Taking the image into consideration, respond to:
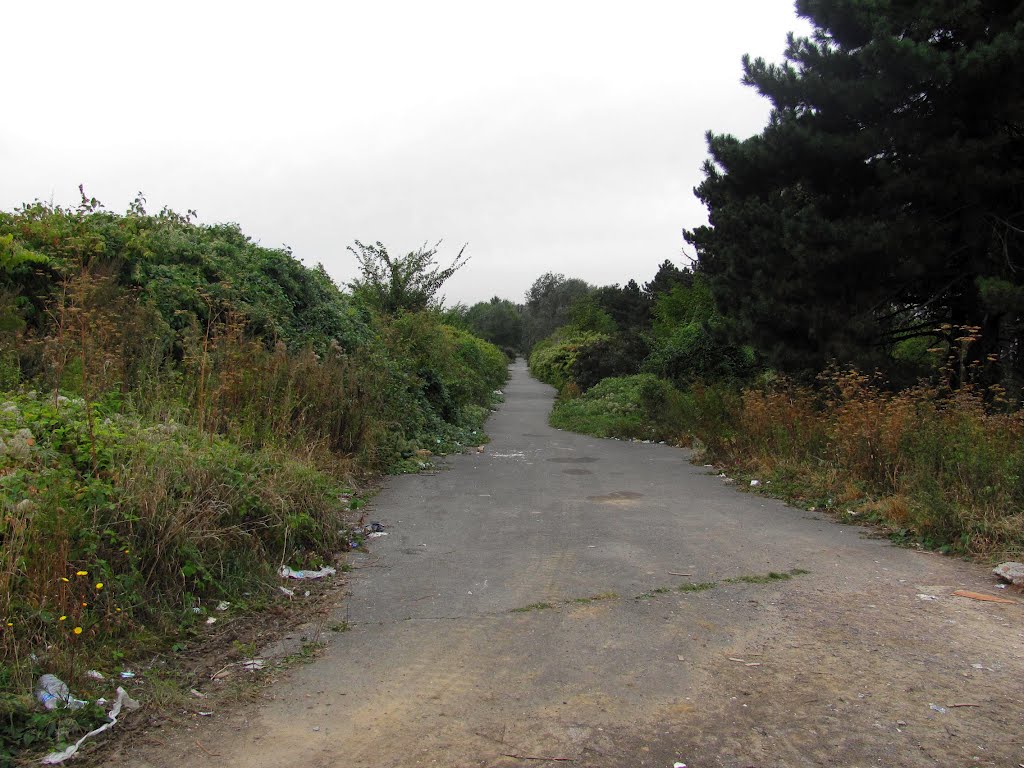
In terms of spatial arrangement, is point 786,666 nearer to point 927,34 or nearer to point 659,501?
point 659,501

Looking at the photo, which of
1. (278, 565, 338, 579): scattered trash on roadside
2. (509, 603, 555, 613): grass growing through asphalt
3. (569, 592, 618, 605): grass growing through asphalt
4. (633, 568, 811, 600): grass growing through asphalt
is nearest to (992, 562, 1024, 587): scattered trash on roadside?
(633, 568, 811, 600): grass growing through asphalt

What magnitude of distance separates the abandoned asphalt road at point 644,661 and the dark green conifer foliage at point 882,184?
240 inches

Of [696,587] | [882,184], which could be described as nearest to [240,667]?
[696,587]

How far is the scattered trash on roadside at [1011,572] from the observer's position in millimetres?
5332

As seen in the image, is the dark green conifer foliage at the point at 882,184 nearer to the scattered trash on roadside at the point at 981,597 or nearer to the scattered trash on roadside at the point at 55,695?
the scattered trash on roadside at the point at 981,597

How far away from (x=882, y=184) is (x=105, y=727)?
13017mm

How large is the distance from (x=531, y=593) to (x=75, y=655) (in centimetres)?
276

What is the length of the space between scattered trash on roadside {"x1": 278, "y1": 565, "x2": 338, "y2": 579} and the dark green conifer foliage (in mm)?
9197

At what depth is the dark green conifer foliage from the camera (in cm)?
1084

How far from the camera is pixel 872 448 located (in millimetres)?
8570

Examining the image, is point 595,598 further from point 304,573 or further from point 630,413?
point 630,413

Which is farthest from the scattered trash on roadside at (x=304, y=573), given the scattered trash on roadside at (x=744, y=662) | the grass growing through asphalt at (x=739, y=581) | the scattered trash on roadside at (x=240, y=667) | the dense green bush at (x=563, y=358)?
the dense green bush at (x=563, y=358)

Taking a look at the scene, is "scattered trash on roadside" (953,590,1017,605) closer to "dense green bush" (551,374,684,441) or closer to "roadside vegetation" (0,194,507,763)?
"roadside vegetation" (0,194,507,763)

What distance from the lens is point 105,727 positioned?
3.16 metres
